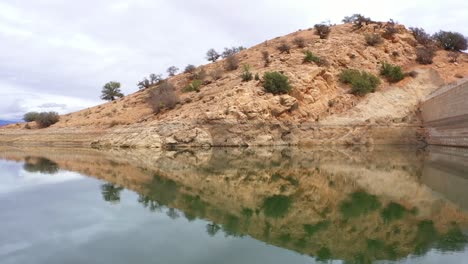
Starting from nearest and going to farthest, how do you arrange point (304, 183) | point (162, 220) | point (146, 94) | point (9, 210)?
point (162, 220), point (9, 210), point (304, 183), point (146, 94)

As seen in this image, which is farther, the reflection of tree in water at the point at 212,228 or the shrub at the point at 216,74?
the shrub at the point at 216,74

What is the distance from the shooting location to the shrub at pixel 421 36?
44.2 m

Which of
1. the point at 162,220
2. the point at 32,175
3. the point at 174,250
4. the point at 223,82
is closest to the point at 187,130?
the point at 223,82

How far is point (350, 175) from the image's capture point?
577 inches

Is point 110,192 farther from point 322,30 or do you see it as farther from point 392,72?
point 322,30

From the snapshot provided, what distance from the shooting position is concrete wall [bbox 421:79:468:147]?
74.7 ft

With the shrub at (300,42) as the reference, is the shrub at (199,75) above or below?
below

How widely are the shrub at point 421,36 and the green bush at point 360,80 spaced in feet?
38.6

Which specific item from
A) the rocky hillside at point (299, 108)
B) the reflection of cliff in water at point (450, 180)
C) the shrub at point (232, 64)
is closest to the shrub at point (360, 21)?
the rocky hillside at point (299, 108)

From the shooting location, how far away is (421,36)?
44844 mm

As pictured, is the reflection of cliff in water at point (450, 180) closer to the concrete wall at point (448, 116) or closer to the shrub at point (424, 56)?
the concrete wall at point (448, 116)

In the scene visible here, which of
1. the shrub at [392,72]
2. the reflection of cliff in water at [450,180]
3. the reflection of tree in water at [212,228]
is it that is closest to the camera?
the reflection of tree in water at [212,228]

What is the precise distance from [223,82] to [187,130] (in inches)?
309

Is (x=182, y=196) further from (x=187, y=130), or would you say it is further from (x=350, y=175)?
(x=187, y=130)
